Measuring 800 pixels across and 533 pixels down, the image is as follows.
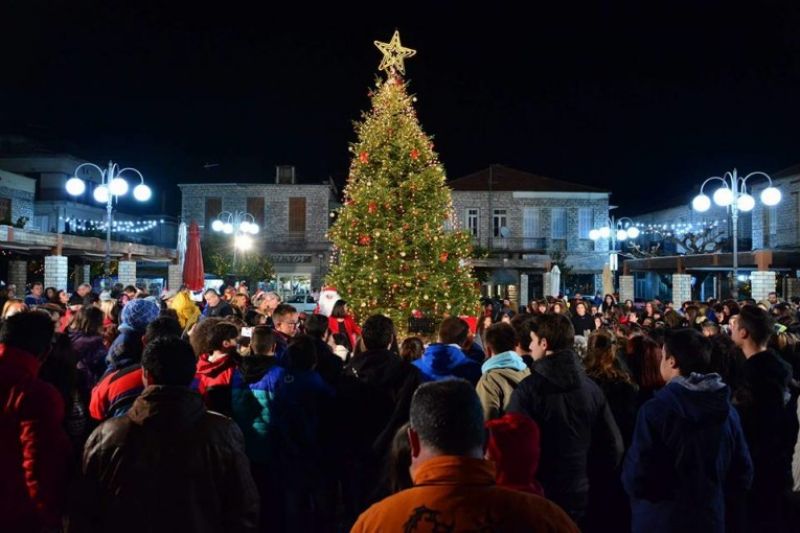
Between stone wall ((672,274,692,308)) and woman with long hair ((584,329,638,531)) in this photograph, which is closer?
woman with long hair ((584,329,638,531))

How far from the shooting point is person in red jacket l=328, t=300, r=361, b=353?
29.8ft

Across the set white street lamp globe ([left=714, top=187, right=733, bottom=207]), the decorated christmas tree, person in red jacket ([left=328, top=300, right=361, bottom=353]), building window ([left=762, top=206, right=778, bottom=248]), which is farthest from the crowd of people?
building window ([left=762, top=206, right=778, bottom=248])

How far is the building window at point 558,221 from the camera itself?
1626 inches

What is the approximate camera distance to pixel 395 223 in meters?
14.1

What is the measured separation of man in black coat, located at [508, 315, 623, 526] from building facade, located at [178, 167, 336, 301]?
37.6 metres

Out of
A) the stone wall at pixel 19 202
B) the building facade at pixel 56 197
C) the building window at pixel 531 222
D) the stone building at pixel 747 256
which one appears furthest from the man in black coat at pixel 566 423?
the building window at pixel 531 222

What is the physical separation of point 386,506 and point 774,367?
4217 mm

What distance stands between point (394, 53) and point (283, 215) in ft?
93.5

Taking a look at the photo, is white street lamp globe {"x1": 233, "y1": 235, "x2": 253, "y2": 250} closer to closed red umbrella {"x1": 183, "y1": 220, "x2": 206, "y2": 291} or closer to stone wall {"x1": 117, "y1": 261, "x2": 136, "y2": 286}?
stone wall {"x1": 117, "y1": 261, "x2": 136, "y2": 286}

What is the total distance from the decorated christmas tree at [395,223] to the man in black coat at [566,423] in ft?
31.7

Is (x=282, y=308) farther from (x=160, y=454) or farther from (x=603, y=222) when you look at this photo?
(x=603, y=222)

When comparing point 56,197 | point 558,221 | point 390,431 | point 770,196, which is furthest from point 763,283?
point 56,197

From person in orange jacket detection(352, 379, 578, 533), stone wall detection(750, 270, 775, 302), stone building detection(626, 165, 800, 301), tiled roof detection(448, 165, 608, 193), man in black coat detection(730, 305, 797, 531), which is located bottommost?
man in black coat detection(730, 305, 797, 531)

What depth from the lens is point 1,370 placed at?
320 cm
